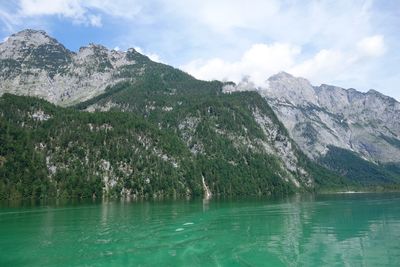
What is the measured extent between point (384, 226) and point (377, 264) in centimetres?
3360

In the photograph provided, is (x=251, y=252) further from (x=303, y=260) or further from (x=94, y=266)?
(x=94, y=266)

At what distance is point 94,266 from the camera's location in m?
40.8

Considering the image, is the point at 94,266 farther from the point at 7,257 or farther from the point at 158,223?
the point at 158,223

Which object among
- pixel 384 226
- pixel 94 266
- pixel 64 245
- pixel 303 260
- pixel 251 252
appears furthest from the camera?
pixel 384 226

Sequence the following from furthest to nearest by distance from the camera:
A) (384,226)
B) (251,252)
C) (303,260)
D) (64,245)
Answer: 1. (384,226)
2. (64,245)
3. (251,252)
4. (303,260)

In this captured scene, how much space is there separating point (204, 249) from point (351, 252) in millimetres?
16024

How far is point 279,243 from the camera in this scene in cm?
5488

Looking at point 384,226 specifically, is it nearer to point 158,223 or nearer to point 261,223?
point 261,223

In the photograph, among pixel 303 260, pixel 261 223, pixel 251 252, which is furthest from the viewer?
pixel 261 223

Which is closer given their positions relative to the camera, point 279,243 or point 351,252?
point 351,252

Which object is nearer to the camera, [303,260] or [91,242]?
[303,260]

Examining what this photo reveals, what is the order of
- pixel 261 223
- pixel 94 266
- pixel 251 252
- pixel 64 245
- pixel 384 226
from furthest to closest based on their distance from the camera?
1. pixel 261 223
2. pixel 384 226
3. pixel 64 245
4. pixel 251 252
5. pixel 94 266

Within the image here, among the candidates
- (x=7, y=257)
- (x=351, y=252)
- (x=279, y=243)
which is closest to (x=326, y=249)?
(x=351, y=252)

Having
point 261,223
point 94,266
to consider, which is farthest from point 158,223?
point 94,266
